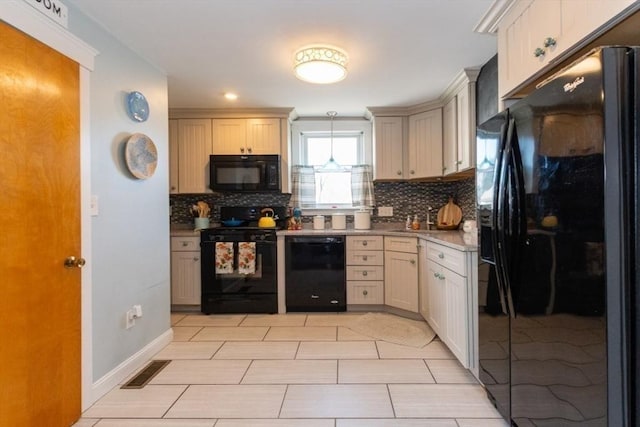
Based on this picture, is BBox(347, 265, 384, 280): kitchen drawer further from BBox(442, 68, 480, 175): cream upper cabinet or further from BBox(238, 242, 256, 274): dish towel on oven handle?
BBox(442, 68, 480, 175): cream upper cabinet

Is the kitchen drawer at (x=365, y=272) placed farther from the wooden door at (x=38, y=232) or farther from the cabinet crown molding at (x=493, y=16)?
the wooden door at (x=38, y=232)

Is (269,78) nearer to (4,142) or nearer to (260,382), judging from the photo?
(4,142)

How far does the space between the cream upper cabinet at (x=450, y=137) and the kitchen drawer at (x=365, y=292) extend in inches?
54.6

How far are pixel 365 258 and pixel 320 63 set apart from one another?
204cm

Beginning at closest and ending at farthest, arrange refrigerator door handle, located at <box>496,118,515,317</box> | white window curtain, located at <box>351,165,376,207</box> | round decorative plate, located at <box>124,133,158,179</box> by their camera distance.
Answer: refrigerator door handle, located at <box>496,118,515,317</box> → round decorative plate, located at <box>124,133,158,179</box> → white window curtain, located at <box>351,165,376,207</box>

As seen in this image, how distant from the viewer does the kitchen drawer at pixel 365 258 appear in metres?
3.55

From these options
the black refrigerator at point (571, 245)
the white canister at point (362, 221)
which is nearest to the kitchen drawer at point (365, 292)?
the white canister at point (362, 221)

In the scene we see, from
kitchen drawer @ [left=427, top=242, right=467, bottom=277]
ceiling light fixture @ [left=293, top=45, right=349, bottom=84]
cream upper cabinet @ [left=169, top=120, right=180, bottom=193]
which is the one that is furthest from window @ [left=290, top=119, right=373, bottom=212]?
ceiling light fixture @ [left=293, top=45, right=349, bottom=84]

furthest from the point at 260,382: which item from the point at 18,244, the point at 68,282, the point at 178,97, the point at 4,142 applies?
the point at 178,97

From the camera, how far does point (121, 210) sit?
2.18 metres

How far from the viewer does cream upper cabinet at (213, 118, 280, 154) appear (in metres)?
3.78

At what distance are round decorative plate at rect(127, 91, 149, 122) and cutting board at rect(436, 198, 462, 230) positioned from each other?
2998 millimetres

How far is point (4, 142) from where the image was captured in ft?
4.62

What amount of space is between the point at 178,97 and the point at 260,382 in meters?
2.79
